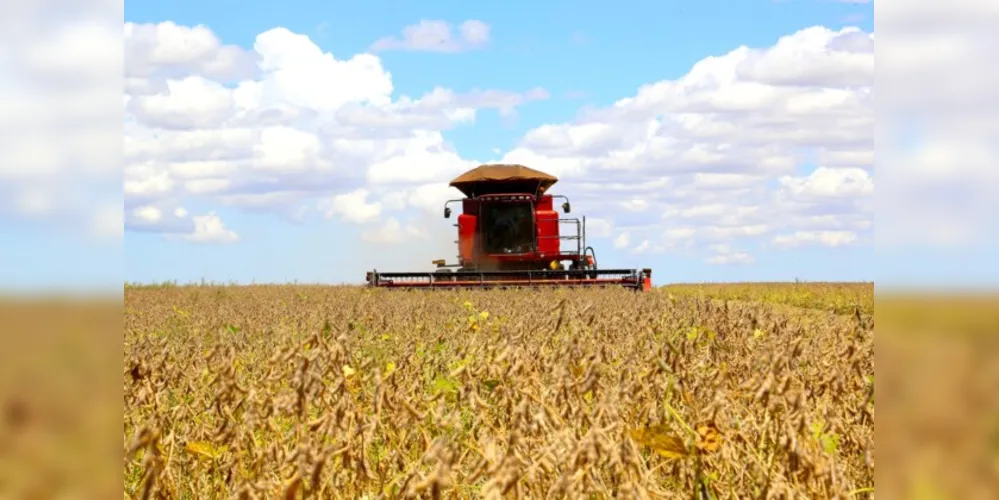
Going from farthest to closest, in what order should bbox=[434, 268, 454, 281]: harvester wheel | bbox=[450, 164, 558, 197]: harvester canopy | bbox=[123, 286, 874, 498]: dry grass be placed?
bbox=[450, 164, 558, 197]: harvester canopy
bbox=[434, 268, 454, 281]: harvester wheel
bbox=[123, 286, 874, 498]: dry grass

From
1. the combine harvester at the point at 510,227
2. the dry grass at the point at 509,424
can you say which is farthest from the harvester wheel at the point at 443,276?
the dry grass at the point at 509,424

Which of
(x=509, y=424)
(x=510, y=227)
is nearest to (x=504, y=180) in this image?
(x=510, y=227)

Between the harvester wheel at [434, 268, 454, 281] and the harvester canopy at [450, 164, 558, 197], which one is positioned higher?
the harvester canopy at [450, 164, 558, 197]

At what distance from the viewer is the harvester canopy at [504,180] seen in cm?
2219

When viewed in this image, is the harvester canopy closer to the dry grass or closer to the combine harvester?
the combine harvester

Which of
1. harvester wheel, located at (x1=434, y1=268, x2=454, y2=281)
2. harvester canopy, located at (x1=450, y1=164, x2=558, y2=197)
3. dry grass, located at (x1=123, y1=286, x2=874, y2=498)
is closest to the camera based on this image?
dry grass, located at (x1=123, y1=286, x2=874, y2=498)

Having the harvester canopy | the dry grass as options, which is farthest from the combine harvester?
the dry grass

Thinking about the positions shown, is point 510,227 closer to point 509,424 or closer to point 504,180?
point 504,180

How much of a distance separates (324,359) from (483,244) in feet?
61.3

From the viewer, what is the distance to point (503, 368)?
2982 mm

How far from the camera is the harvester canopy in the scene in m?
22.2

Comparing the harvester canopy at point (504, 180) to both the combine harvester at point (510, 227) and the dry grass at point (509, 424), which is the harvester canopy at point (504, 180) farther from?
the dry grass at point (509, 424)
